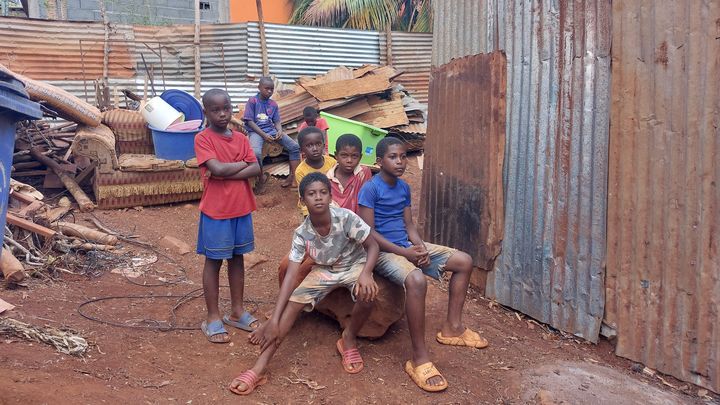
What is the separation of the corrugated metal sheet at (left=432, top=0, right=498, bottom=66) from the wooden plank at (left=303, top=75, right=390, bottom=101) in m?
4.41

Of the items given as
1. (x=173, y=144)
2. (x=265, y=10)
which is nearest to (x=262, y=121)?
(x=173, y=144)

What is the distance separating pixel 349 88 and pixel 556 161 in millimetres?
6128

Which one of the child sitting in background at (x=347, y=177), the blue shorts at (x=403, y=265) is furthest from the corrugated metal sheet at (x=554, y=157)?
the child sitting in background at (x=347, y=177)

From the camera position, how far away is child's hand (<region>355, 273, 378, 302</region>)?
3518 millimetres

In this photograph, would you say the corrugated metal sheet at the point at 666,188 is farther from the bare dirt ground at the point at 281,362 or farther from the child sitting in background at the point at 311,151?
the child sitting in background at the point at 311,151

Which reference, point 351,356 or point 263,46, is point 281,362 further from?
point 263,46

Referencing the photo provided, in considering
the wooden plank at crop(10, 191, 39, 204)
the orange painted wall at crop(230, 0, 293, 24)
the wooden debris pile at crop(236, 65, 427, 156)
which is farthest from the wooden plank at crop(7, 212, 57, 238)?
the orange painted wall at crop(230, 0, 293, 24)

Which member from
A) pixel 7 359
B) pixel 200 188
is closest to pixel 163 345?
pixel 7 359

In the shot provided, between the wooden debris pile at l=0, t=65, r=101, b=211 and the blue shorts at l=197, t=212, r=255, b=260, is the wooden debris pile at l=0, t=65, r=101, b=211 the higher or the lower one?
the higher one

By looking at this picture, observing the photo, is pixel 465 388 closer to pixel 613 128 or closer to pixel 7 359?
pixel 613 128

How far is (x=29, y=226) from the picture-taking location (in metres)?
5.56

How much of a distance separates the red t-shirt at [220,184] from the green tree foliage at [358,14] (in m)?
12.2

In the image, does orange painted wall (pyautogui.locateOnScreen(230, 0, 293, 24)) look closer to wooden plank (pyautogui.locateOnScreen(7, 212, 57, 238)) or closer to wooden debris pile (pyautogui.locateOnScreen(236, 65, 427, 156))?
wooden debris pile (pyautogui.locateOnScreen(236, 65, 427, 156))

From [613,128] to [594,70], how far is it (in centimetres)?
42
